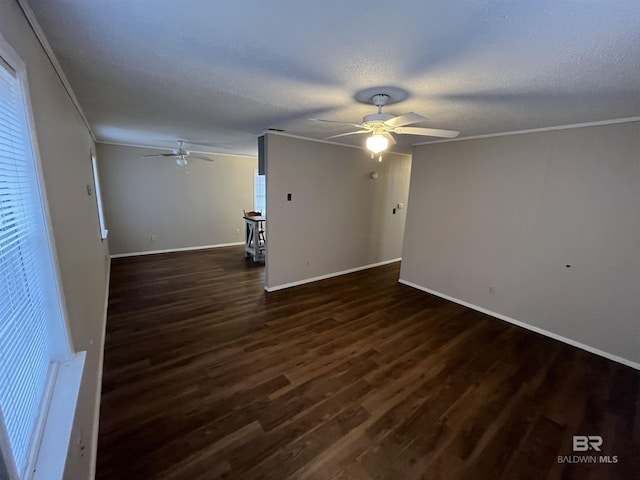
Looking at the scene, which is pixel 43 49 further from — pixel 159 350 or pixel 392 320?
pixel 392 320

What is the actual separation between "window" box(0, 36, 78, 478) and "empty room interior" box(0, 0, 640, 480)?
0.01 meters

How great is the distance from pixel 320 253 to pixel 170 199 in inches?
144

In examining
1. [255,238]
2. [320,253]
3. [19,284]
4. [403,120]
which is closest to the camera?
[19,284]

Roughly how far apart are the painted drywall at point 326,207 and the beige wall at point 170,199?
3089 mm

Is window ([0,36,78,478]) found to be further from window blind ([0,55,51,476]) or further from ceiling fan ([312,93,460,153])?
ceiling fan ([312,93,460,153])

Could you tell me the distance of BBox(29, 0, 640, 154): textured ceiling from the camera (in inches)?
44.0

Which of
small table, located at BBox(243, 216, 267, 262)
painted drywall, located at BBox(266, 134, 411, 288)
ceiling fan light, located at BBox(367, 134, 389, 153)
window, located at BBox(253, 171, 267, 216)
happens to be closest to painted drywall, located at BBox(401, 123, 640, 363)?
painted drywall, located at BBox(266, 134, 411, 288)

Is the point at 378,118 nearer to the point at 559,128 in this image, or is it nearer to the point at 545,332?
the point at 559,128

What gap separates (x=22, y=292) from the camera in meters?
1.02

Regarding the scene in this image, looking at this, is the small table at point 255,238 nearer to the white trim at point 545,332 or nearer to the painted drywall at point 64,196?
the white trim at point 545,332

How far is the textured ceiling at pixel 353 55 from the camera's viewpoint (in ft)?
3.67

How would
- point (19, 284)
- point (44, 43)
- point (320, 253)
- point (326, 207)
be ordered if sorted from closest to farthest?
point (19, 284), point (44, 43), point (326, 207), point (320, 253)

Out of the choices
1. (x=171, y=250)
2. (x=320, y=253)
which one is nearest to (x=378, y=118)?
(x=320, y=253)

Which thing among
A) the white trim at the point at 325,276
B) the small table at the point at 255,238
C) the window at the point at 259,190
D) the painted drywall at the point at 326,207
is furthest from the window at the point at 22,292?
the window at the point at 259,190
